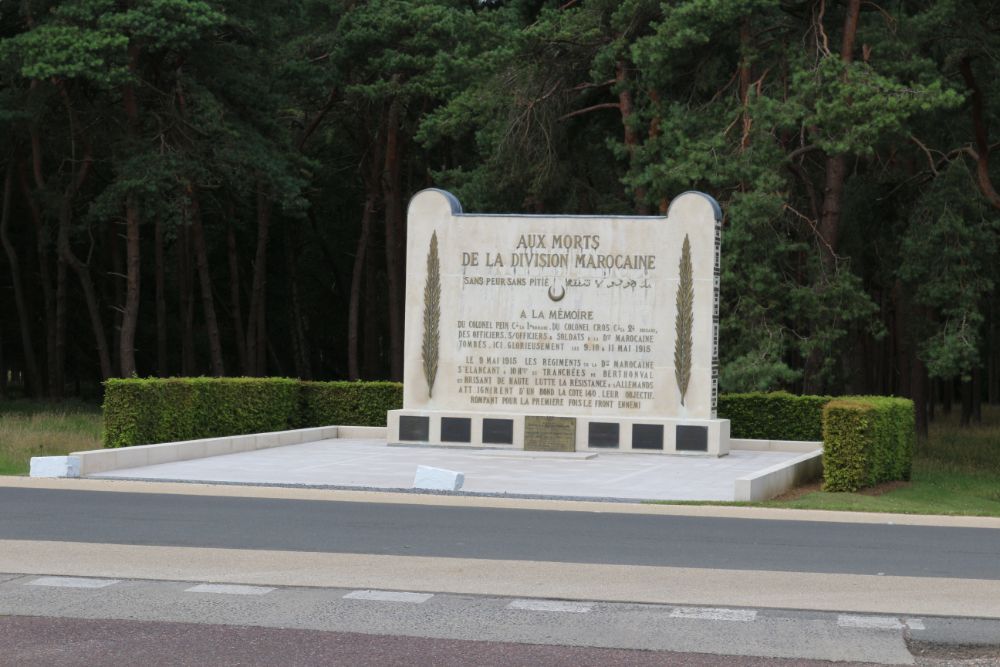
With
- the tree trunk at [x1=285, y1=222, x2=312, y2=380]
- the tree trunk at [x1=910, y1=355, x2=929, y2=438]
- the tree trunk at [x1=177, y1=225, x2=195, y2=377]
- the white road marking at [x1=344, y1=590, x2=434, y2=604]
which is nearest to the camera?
the white road marking at [x1=344, y1=590, x2=434, y2=604]

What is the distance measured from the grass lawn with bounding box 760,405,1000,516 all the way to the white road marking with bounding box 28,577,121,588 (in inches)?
377

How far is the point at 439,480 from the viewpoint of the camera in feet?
63.0

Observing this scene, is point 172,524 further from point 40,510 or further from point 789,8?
point 789,8

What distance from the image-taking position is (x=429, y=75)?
43.8 metres

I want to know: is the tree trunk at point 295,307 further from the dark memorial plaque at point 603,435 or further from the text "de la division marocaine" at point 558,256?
the dark memorial plaque at point 603,435

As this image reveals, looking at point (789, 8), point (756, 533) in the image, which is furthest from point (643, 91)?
point (756, 533)

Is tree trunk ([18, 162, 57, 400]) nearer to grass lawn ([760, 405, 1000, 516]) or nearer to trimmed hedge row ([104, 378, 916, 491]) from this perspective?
trimmed hedge row ([104, 378, 916, 491])

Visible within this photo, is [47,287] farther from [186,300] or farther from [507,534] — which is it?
[507,534]

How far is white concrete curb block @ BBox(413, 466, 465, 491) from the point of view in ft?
62.8

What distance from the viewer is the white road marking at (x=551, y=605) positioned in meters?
10.1

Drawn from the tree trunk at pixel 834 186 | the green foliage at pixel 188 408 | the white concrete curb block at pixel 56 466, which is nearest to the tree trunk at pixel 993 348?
the tree trunk at pixel 834 186

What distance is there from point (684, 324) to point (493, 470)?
6147 millimetres

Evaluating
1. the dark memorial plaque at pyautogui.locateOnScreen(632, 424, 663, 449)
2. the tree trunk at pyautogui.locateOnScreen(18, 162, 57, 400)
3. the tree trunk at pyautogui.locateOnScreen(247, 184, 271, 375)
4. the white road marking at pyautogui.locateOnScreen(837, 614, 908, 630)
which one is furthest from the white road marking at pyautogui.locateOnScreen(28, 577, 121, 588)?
the tree trunk at pyautogui.locateOnScreen(247, 184, 271, 375)

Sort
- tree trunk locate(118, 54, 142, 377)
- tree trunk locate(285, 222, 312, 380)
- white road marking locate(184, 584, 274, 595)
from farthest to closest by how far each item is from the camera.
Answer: tree trunk locate(285, 222, 312, 380) < tree trunk locate(118, 54, 142, 377) < white road marking locate(184, 584, 274, 595)
